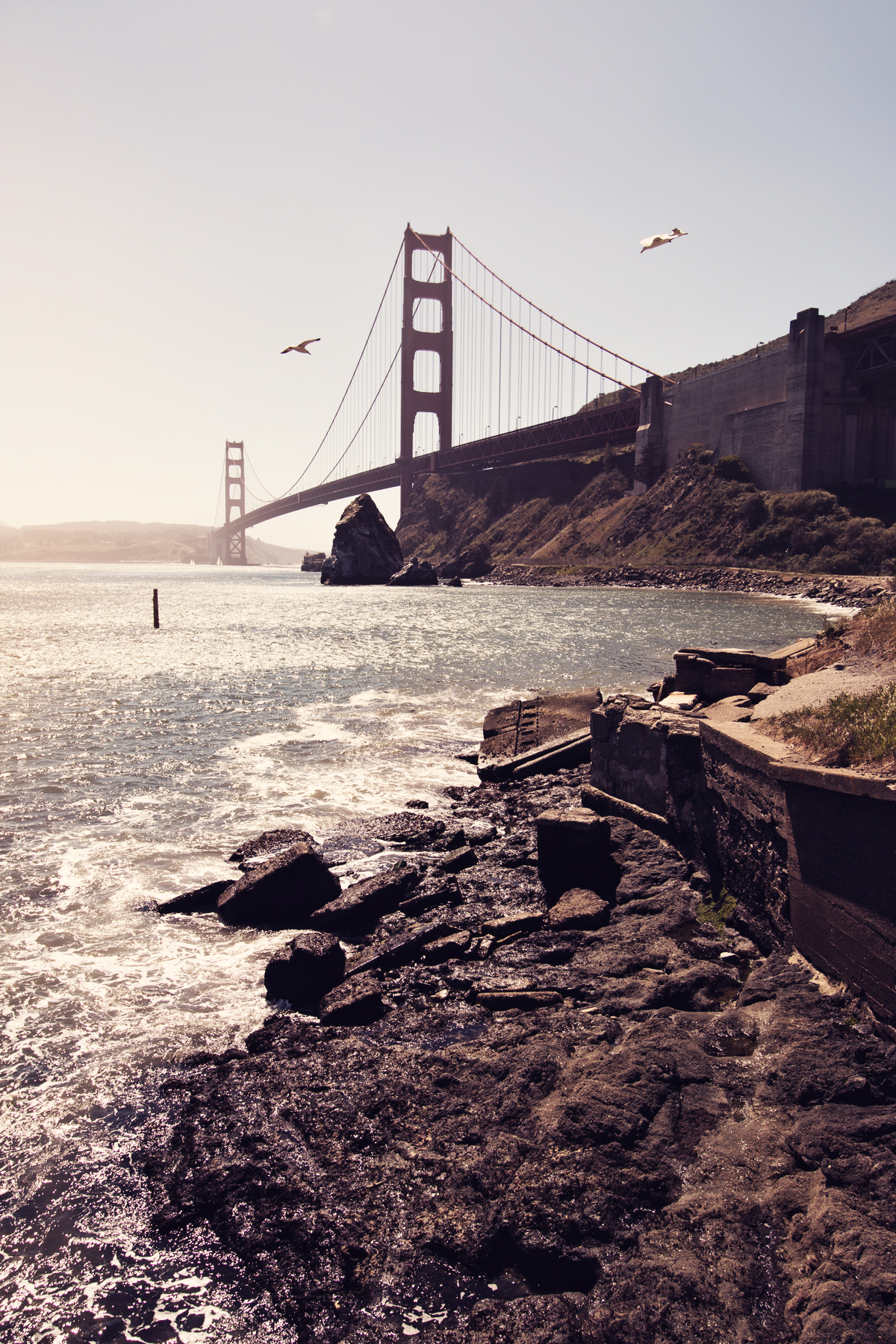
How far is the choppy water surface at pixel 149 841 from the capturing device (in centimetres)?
331

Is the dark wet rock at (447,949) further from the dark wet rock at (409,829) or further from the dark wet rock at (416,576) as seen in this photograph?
the dark wet rock at (416,576)

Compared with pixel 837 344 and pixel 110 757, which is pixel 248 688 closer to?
pixel 110 757

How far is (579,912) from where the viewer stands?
603cm

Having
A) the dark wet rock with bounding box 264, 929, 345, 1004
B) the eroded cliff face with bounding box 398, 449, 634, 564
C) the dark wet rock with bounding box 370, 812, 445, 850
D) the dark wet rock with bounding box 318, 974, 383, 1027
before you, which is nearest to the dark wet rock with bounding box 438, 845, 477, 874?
the dark wet rock with bounding box 370, 812, 445, 850

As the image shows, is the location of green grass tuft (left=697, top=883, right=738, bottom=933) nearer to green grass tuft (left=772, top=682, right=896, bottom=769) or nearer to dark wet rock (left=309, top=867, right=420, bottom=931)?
green grass tuft (left=772, top=682, right=896, bottom=769)

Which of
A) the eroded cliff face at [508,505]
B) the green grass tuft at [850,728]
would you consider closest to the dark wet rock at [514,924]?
the green grass tuft at [850,728]

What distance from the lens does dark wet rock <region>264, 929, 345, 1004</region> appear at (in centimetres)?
541

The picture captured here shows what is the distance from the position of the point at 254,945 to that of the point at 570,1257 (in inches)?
154

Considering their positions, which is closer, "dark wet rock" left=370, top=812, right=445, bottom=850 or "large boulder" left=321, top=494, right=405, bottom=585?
"dark wet rock" left=370, top=812, right=445, bottom=850

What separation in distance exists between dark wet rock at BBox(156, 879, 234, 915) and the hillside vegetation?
4661cm

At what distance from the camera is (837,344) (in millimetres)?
53219

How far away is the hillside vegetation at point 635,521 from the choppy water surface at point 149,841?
24304 millimetres

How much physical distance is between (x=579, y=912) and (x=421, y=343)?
3835 inches

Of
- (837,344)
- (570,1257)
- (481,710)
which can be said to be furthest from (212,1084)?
(837,344)
